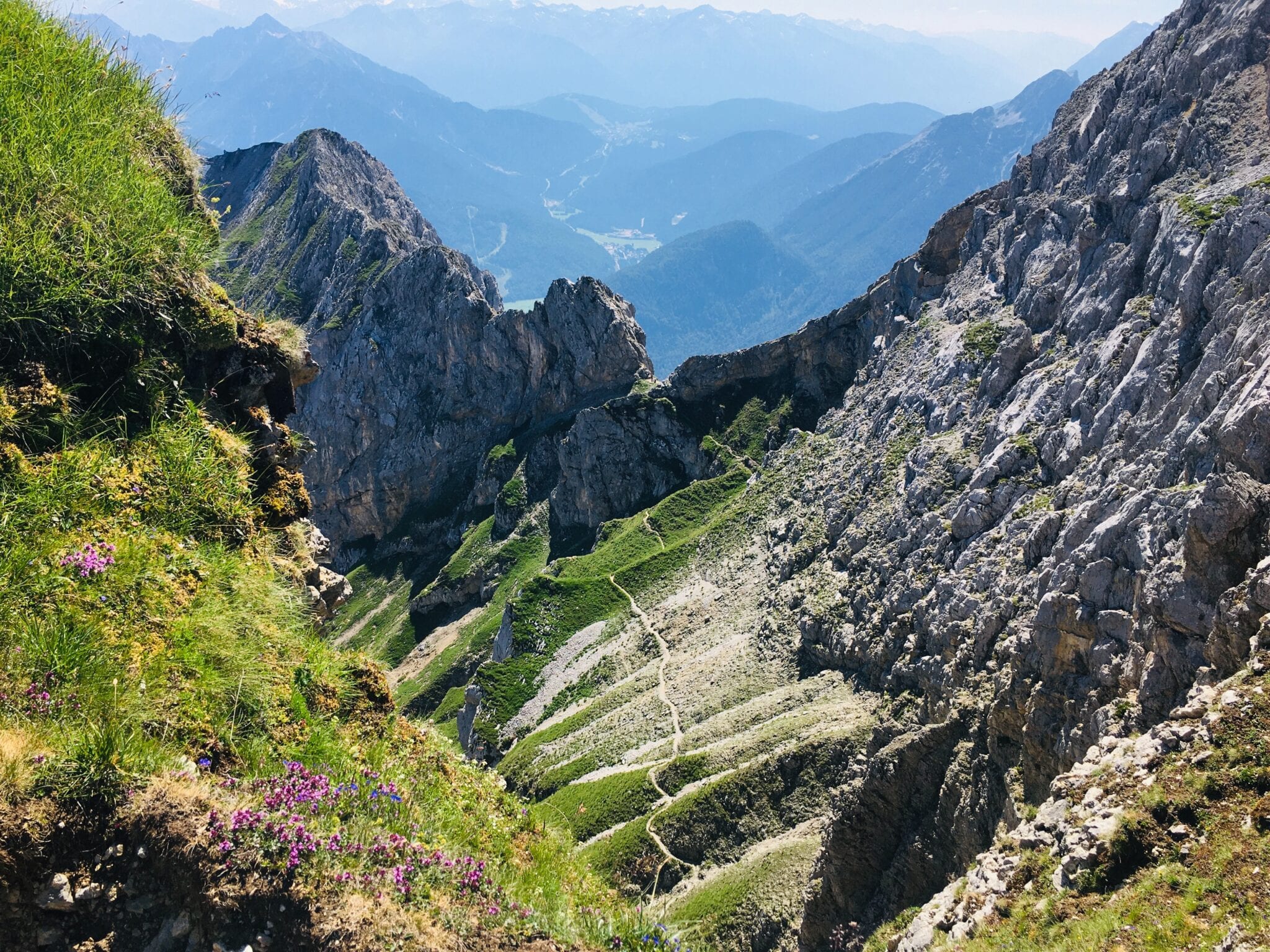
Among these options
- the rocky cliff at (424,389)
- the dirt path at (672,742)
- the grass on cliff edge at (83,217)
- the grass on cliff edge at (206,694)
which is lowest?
the dirt path at (672,742)

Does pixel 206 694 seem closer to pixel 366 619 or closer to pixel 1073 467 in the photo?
pixel 1073 467

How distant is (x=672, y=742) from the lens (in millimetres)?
67000

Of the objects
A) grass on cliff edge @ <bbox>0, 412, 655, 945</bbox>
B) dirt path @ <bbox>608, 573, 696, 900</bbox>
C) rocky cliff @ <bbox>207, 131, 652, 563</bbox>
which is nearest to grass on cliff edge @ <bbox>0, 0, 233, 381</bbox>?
grass on cliff edge @ <bbox>0, 412, 655, 945</bbox>

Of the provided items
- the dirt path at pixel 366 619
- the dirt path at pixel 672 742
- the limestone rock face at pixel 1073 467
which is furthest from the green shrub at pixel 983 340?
the dirt path at pixel 366 619

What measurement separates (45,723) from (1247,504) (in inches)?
1352

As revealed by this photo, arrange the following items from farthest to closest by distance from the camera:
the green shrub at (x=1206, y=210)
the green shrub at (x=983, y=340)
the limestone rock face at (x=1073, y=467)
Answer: the green shrub at (x=983, y=340) < the green shrub at (x=1206, y=210) < the limestone rock face at (x=1073, y=467)

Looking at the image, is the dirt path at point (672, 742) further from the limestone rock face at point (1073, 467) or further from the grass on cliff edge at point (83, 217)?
the grass on cliff edge at point (83, 217)

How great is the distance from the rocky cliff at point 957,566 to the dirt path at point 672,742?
1.14ft

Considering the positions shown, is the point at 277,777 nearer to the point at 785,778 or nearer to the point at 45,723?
the point at 45,723

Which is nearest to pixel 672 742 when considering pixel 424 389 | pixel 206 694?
pixel 206 694

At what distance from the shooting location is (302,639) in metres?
12.4

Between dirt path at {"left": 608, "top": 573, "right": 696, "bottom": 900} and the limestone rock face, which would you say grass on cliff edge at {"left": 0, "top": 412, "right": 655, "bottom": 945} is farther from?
dirt path at {"left": 608, "top": 573, "right": 696, "bottom": 900}

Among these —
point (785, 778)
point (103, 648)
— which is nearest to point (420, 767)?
point (103, 648)

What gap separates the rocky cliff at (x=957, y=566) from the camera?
35.1 meters
